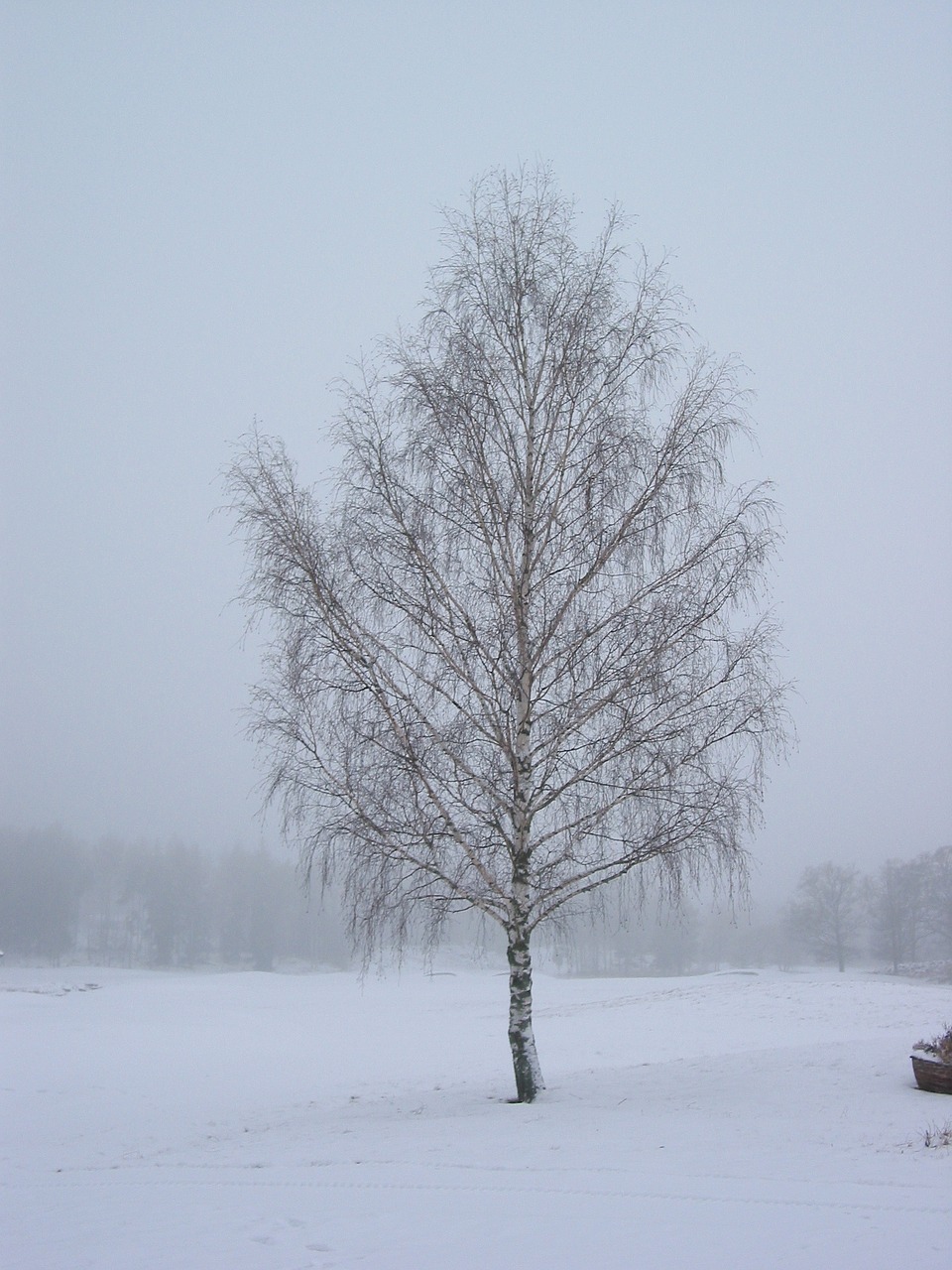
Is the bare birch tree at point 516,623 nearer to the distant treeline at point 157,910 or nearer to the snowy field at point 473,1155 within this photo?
the snowy field at point 473,1155

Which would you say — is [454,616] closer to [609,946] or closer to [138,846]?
[609,946]

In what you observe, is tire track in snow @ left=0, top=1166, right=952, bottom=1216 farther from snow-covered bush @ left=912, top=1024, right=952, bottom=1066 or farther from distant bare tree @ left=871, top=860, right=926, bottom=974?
distant bare tree @ left=871, top=860, right=926, bottom=974

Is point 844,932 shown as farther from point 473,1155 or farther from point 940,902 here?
point 473,1155

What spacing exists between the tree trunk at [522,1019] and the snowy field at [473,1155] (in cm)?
37

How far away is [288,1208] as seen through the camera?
6.47 metres

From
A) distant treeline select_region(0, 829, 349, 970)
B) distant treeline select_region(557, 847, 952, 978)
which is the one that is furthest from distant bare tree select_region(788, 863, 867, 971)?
distant treeline select_region(0, 829, 349, 970)

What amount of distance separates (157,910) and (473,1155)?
53.6 m

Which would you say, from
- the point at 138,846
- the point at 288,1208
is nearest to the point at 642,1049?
the point at 288,1208

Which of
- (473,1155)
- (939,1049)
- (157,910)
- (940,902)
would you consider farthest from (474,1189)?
(157,910)

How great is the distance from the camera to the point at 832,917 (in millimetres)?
46688

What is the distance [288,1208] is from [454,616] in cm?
632

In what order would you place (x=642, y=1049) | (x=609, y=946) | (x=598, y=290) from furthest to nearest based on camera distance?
(x=609, y=946), (x=642, y=1049), (x=598, y=290)

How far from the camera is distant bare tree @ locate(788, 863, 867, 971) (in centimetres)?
4622

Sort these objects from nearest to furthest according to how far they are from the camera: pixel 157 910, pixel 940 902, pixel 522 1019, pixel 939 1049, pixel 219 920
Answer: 1. pixel 939 1049
2. pixel 522 1019
3. pixel 940 902
4. pixel 157 910
5. pixel 219 920
